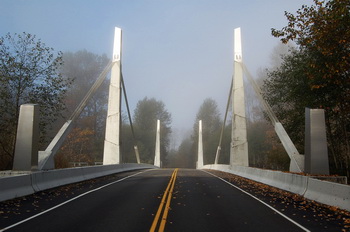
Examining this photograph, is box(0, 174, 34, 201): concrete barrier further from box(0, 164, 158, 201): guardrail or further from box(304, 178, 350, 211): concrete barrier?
box(304, 178, 350, 211): concrete barrier

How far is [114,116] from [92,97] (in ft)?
137

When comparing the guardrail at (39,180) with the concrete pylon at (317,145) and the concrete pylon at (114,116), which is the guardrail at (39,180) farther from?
the concrete pylon at (317,145)

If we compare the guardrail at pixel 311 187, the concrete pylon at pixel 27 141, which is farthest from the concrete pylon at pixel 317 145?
the concrete pylon at pixel 27 141

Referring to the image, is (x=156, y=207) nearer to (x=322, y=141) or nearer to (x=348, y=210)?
(x=348, y=210)

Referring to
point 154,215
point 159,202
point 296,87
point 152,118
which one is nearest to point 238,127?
point 296,87

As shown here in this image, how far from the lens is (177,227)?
8047 mm

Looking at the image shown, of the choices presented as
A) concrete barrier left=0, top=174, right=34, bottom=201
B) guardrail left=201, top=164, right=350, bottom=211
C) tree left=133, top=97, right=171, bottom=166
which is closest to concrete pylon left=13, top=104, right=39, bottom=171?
concrete barrier left=0, top=174, right=34, bottom=201

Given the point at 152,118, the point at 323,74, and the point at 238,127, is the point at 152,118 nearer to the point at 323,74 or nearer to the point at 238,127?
the point at 238,127

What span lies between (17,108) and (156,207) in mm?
16725

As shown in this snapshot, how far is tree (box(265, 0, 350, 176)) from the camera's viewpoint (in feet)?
55.0

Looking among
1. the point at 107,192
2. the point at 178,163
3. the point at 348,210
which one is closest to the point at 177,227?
the point at 348,210

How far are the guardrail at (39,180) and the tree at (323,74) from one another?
12.5m

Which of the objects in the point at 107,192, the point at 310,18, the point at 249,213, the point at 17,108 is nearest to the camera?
the point at 249,213

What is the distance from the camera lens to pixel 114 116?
33656mm
